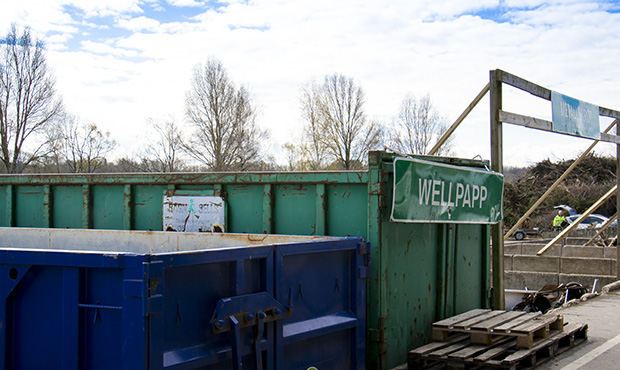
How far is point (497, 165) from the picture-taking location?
8.10 meters

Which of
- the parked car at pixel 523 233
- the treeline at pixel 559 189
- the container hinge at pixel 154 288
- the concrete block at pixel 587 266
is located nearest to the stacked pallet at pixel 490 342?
the container hinge at pixel 154 288

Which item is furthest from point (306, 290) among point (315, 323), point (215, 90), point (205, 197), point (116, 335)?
point (215, 90)

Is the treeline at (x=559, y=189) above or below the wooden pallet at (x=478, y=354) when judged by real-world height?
above

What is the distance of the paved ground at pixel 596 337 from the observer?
258 inches

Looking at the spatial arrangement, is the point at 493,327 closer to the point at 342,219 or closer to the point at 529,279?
the point at 342,219

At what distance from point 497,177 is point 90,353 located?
5531 mm

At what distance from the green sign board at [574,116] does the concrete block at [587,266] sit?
457 cm

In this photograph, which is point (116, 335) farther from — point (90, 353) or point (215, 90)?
point (215, 90)

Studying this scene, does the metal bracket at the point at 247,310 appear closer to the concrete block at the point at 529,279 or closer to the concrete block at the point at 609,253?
the concrete block at the point at 529,279

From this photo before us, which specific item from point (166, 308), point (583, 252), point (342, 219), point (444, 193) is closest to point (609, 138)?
point (583, 252)

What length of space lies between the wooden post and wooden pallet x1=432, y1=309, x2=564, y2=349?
3.99 ft

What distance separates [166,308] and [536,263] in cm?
1431

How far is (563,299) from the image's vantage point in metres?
12.2

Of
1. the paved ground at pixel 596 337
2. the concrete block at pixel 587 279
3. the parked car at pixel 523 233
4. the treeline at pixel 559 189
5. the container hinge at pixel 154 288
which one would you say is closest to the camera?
the container hinge at pixel 154 288
